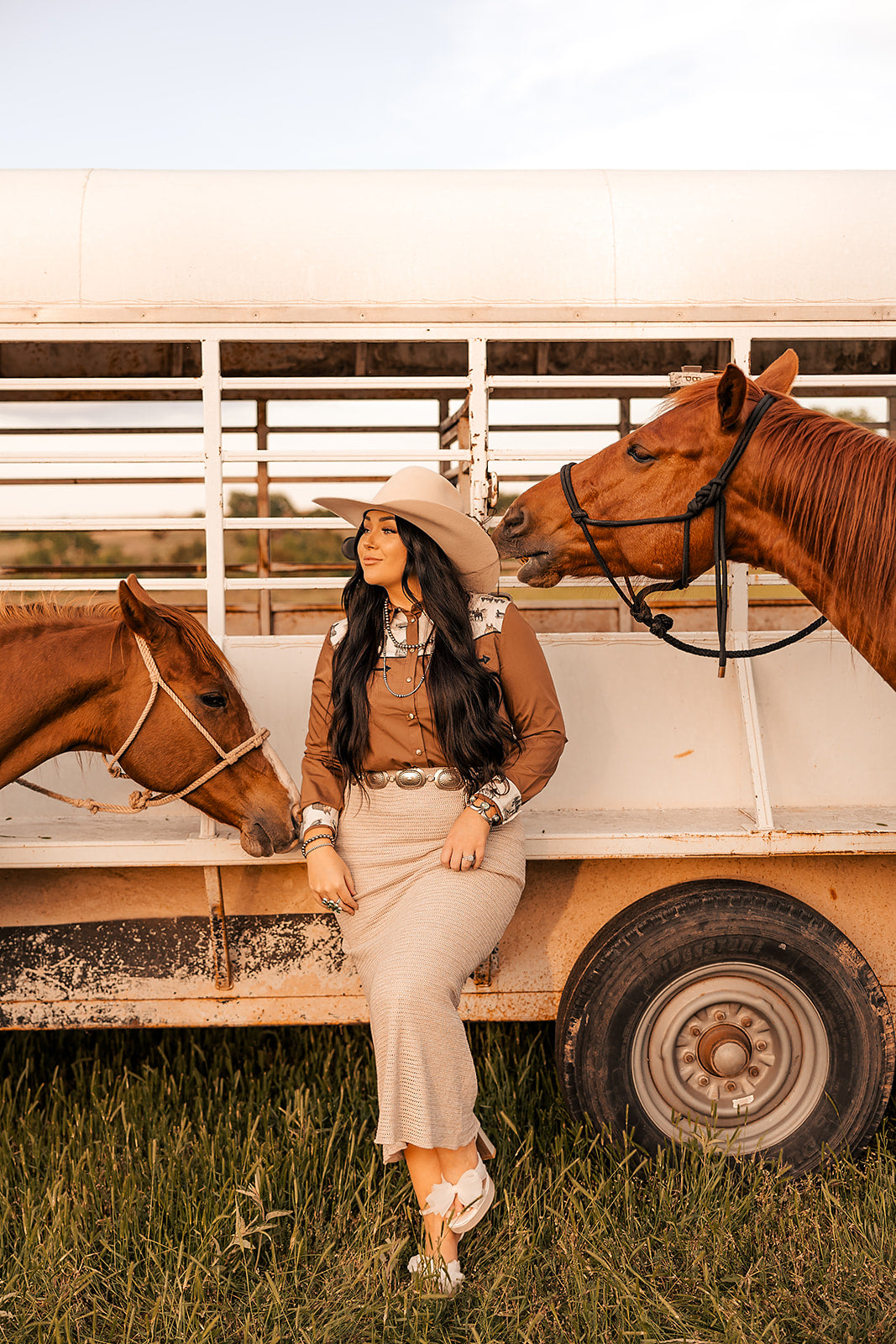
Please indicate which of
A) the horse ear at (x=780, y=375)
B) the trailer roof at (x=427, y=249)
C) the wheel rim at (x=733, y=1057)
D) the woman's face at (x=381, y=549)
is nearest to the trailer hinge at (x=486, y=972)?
the wheel rim at (x=733, y=1057)

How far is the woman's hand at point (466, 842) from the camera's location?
6.84 ft

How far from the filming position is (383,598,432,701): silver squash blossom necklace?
2166 mm

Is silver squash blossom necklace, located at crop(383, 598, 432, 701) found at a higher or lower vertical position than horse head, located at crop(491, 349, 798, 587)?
lower

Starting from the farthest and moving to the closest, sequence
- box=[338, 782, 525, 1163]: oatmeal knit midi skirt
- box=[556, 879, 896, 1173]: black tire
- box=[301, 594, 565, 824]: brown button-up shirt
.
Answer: box=[556, 879, 896, 1173]: black tire, box=[301, 594, 565, 824]: brown button-up shirt, box=[338, 782, 525, 1163]: oatmeal knit midi skirt

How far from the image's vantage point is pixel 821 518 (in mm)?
2107

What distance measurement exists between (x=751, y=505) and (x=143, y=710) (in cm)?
155

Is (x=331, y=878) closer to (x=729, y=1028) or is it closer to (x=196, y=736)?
(x=196, y=736)

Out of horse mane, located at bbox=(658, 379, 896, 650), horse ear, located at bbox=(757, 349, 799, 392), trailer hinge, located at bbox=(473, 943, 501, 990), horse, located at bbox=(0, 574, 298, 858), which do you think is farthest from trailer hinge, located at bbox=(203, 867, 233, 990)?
horse ear, located at bbox=(757, 349, 799, 392)

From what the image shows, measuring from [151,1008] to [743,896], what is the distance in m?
1.64

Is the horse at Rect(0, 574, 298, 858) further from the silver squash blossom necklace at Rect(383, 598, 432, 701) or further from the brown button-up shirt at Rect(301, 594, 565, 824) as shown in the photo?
the silver squash blossom necklace at Rect(383, 598, 432, 701)

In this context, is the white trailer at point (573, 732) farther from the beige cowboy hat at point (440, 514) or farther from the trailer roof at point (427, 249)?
the beige cowboy hat at point (440, 514)

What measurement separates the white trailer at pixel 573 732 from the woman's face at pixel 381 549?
1.53 feet

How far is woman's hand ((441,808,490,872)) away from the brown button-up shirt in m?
0.07

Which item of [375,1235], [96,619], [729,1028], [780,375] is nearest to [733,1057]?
[729,1028]
